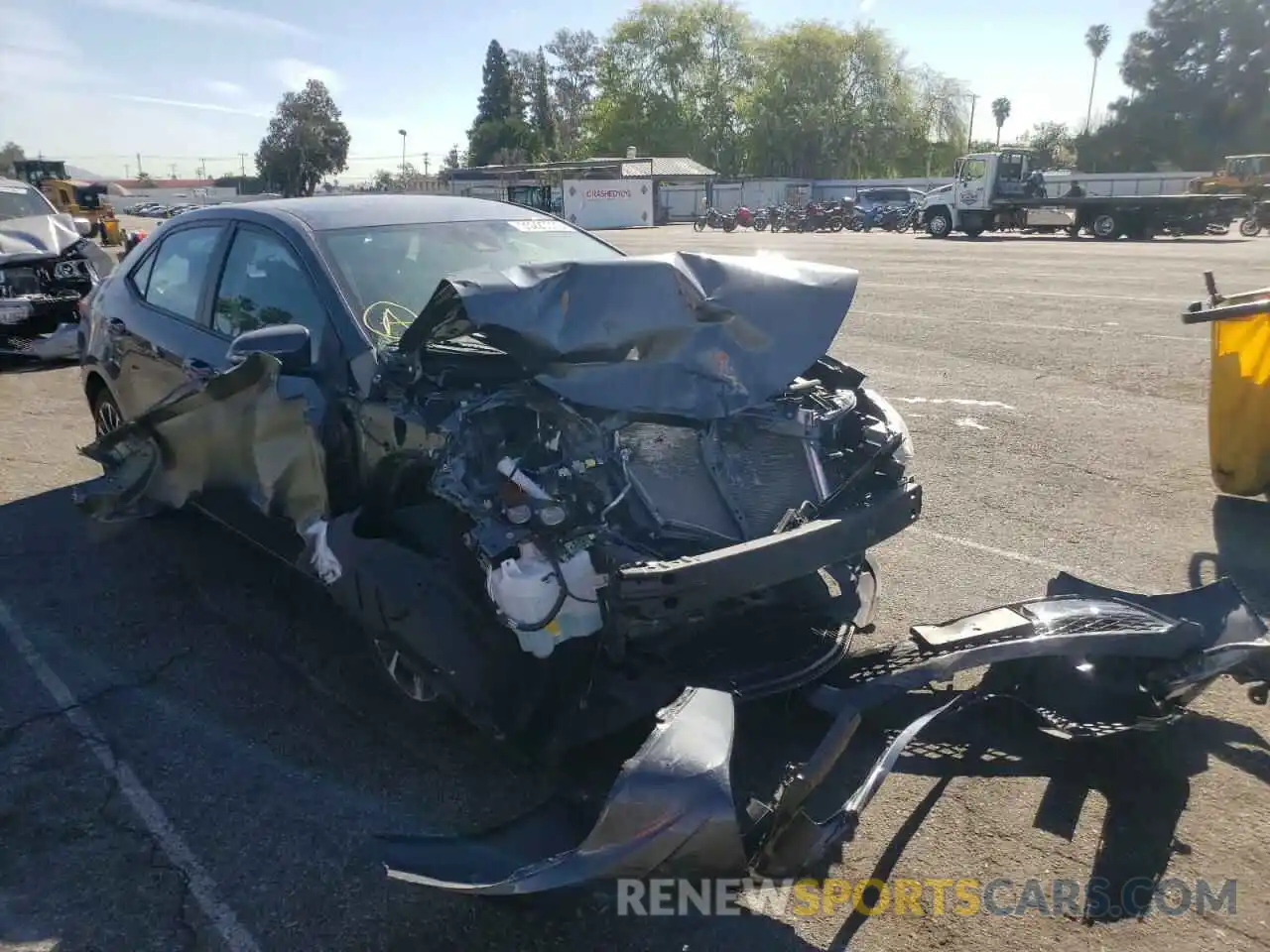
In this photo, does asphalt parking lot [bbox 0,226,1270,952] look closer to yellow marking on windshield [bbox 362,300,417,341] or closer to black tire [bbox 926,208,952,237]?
yellow marking on windshield [bbox 362,300,417,341]

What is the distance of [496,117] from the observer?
9388 centimetres

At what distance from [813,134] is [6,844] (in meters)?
76.6

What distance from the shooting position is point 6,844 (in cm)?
289

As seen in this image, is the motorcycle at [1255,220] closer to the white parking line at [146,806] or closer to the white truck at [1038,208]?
the white truck at [1038,208]

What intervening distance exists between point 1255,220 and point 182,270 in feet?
106

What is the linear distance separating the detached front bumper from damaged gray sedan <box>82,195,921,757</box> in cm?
33

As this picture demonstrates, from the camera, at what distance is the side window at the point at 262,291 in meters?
3.94

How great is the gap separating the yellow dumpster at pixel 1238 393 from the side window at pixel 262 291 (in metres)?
4.70

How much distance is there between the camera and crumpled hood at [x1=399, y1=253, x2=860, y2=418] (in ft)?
10.5

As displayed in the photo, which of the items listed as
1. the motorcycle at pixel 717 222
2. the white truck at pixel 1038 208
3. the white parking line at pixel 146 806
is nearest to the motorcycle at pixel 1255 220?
the white truck at pixel 1038 208

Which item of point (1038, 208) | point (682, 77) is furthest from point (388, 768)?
point (682, 77)

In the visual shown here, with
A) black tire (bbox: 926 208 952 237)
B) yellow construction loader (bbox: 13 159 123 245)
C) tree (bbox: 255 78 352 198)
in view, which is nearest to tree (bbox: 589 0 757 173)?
tree (bbox: 255 78 352 198)

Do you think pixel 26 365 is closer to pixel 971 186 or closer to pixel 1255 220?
pixel 971 186

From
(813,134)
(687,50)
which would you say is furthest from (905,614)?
(687,50)
